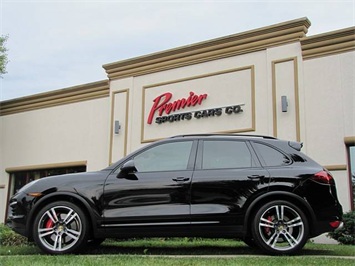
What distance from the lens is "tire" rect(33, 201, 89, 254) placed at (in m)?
5.78

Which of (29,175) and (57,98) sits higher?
(57,98)

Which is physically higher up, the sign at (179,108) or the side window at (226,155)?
the sign at (179,108)

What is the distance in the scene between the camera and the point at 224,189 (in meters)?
5.70

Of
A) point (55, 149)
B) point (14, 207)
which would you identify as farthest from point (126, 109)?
point (14, 207)

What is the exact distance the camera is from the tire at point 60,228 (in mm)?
5777

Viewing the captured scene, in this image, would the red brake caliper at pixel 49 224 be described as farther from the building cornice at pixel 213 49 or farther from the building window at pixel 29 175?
the building window at pixel 29 175

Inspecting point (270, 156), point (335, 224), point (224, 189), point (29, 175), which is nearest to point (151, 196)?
point (224, 189)

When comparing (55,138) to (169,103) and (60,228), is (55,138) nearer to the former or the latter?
(169,103)

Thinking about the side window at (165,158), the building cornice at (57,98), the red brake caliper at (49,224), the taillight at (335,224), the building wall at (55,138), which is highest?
the building cornice at (57,98)

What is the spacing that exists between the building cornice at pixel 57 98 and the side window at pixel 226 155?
34.3 ft

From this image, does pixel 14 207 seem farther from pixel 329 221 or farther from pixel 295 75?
pixel 295 75

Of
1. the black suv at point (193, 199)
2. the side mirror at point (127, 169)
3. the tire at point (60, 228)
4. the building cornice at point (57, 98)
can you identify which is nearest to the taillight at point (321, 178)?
the black suv at point (193, 199)

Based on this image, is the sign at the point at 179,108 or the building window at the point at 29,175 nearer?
the sign at the point at 179,108

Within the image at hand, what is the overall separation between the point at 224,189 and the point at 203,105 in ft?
26.5
